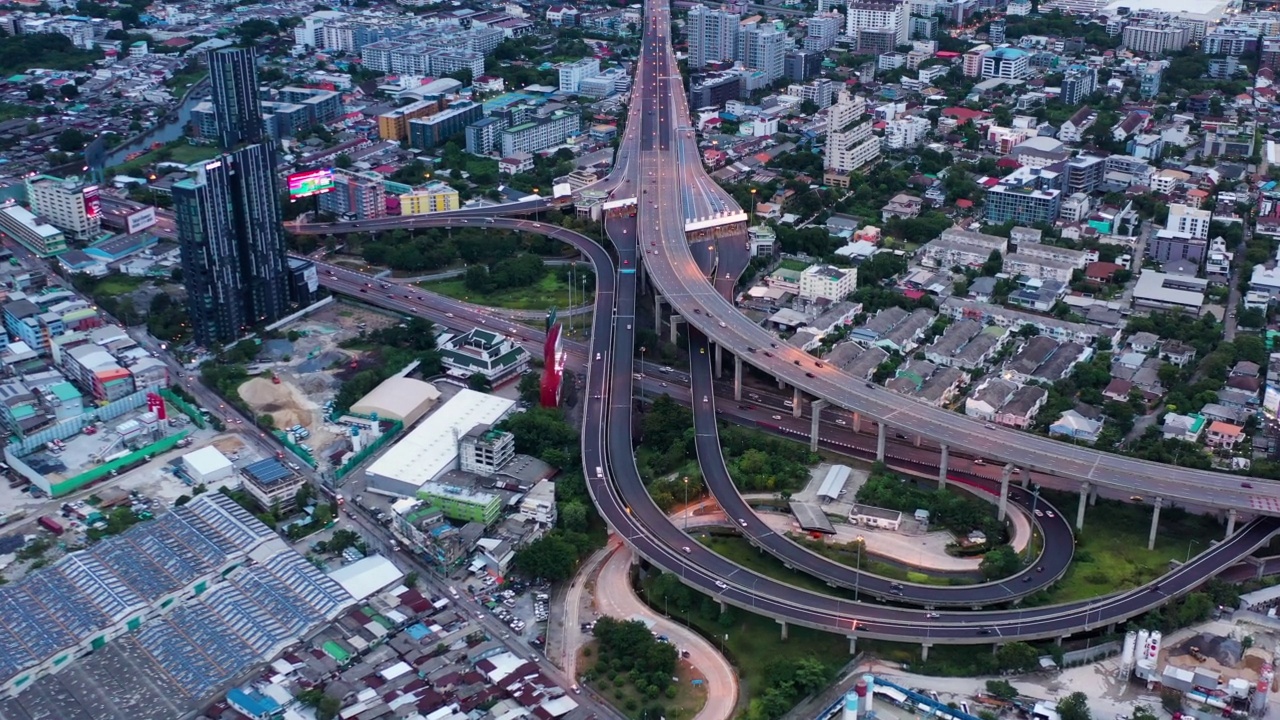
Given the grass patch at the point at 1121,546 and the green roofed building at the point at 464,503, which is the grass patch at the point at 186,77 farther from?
the grass patch at the point at 1121,546

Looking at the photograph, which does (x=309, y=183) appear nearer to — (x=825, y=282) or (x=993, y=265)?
(x=825, y=282)

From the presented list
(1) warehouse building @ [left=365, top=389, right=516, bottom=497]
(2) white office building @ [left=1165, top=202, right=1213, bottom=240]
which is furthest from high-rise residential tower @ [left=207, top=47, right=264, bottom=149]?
(2) white office building @ [left=1165, top=202, right=1213, bottom=240]

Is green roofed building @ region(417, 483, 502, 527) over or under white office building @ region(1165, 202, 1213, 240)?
under

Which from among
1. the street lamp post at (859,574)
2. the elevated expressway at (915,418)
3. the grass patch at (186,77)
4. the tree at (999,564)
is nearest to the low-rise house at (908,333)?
the elevated expressway at (915,418)

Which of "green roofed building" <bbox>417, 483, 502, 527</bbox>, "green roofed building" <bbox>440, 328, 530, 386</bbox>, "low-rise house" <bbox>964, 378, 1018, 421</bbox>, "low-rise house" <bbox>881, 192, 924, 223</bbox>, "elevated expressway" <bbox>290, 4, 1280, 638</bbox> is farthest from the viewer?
"low-rise house" <bbox>881, 192, 924, 223</bbox>

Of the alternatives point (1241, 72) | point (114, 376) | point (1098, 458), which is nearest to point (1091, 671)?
point (1098, 458)

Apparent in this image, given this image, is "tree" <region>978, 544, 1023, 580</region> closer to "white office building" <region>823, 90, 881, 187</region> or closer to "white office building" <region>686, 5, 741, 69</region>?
"white office building" <region>823, 90, 881, 187</region>

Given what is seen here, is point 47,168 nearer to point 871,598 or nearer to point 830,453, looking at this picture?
point 830,453
